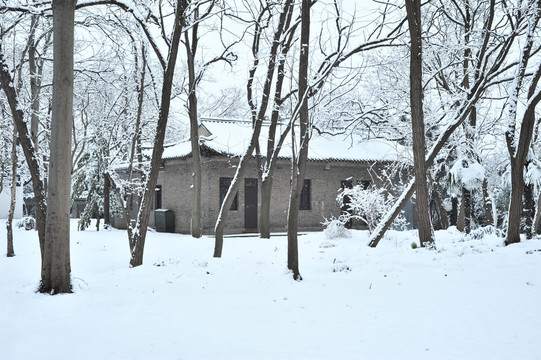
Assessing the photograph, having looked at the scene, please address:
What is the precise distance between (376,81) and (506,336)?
521 inches

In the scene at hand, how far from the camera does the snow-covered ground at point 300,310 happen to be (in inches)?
168

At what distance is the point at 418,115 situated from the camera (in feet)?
29.8

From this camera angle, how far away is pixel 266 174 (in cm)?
1356

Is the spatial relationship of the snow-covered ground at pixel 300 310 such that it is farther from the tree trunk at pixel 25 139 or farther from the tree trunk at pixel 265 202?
the tree trunk at pixel 265 202

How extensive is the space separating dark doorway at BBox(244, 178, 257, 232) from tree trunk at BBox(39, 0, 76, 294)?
15.0m

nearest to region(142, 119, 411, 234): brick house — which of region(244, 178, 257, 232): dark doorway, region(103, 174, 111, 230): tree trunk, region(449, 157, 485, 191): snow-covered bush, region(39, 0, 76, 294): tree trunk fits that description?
region(244, 178, 257, 232): dark doorway

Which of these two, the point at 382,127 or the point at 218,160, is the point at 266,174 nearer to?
the point at 382,127

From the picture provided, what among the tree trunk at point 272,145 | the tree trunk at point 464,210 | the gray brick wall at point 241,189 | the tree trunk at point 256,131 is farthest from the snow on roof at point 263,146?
the tree trunk at point 256,131

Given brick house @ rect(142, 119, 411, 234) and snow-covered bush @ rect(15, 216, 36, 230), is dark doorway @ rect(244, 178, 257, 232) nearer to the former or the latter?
brick house @ rect(142, 119, 411, 234)

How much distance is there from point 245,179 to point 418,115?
1282 cm

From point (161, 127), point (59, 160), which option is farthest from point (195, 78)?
point (59, 160)

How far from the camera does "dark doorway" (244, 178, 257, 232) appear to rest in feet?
69.6

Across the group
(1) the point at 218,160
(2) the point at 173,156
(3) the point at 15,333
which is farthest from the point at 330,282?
Answer: (2) the point at 173,156

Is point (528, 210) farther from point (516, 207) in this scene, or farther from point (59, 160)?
point (59, 160)
